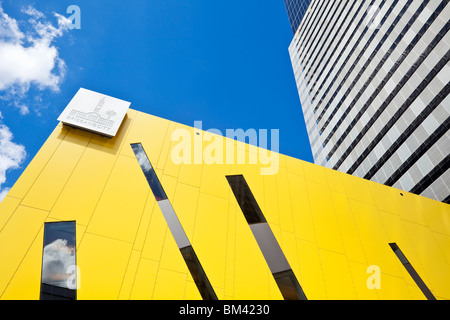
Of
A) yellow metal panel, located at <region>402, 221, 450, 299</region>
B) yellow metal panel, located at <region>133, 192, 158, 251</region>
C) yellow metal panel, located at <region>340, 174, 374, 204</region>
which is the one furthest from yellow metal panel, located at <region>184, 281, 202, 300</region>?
yellow metal panel, located at <region>402, 221, 450, 299</region>

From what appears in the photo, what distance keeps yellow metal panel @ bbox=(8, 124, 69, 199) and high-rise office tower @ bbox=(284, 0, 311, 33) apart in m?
67.1

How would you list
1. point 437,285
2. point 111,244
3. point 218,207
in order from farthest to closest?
1. point 437,285
2. point 218,207
3. point 111,244

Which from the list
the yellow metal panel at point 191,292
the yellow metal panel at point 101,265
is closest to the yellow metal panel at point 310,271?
the yellow metal panel at point 191,292

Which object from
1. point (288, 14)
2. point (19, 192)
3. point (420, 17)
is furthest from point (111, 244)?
point (288, 14)

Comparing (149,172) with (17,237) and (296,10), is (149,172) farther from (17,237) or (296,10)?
(296,10)

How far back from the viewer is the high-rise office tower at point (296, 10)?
64.0m

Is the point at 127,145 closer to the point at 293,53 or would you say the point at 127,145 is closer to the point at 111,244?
the point at 111,244

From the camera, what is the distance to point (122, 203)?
9.39m

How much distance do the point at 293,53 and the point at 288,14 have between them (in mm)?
19275

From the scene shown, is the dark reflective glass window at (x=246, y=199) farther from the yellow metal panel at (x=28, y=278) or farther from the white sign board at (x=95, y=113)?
the yellow metal panel at (x=28, y=278)

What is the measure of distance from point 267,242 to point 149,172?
5434 mm

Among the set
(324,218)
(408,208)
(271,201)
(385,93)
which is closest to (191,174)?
(271,201)

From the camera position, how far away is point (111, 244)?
27.5 ft

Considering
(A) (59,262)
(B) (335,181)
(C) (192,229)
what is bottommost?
(A) (59,262)
